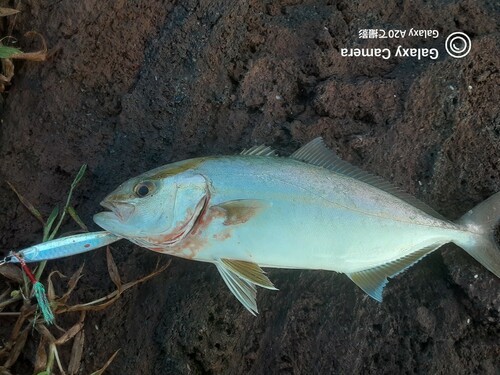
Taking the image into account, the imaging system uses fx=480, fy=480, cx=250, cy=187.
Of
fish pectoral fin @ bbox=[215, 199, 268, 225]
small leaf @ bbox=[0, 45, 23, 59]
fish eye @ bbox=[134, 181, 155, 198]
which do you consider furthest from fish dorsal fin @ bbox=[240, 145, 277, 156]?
small leaf @ bbox=[0, 45, 23, 59]

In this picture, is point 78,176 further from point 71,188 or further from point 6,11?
point 6,11

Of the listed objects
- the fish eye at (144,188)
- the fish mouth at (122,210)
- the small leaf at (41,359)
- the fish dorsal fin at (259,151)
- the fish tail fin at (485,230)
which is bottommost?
the small leaf at (41,359)

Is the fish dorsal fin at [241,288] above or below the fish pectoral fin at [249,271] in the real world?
below

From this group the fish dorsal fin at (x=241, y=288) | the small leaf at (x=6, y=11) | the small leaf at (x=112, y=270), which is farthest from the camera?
the small leaf at (x=6, y=11)

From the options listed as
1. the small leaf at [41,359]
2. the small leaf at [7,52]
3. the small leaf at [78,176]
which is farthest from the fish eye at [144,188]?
the small leaf at [7,52]

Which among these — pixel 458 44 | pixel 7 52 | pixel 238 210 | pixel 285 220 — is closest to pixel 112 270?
pixel 238 210

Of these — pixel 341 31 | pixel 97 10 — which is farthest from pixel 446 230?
pixel 97 10

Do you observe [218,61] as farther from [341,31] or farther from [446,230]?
[446,230]

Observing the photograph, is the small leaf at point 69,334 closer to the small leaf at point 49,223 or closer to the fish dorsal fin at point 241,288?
the small leaf at point 49,223
